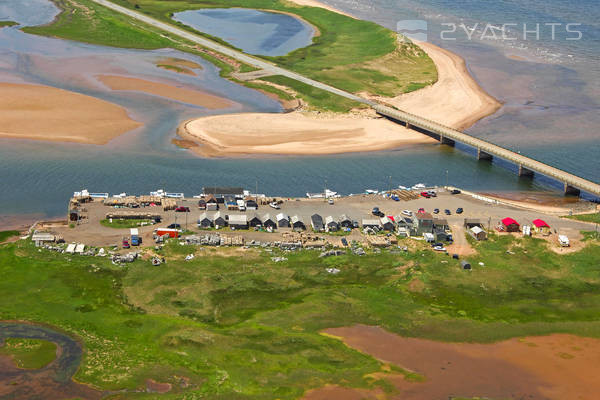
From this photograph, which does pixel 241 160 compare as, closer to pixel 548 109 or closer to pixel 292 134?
pixel 292 134

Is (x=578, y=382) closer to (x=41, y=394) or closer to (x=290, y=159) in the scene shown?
(x=41, y=394)

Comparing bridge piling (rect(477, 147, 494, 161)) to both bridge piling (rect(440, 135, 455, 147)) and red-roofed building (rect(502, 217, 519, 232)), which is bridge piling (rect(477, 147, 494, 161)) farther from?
red-roofed building (rect(502, 217, 519, 232))

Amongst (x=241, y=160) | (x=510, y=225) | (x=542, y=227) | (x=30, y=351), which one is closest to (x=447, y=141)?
(x=241, y=160)

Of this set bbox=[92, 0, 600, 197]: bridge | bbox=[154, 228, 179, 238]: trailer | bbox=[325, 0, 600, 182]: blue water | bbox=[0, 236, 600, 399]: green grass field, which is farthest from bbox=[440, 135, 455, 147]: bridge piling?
bbox=[154, 228, 179, 238]: trailer

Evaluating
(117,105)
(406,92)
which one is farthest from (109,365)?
(406,92)

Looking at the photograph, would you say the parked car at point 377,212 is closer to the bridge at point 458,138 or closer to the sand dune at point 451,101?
the bridge at point 458,138

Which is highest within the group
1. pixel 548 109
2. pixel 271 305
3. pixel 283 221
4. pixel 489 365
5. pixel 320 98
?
pixel 320 98
